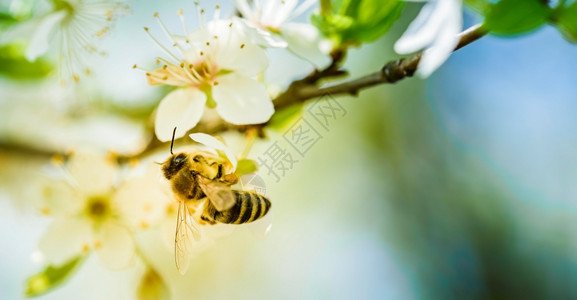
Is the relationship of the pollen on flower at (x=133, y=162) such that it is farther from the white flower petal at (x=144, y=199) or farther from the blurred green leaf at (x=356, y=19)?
the blurred green leaf at (x=356, y=19)

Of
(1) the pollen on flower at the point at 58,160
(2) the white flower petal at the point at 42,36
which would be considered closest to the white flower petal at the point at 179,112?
(2) the white flower petal at the point at 42,36

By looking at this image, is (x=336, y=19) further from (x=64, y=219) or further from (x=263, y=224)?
(x=64, y=219)

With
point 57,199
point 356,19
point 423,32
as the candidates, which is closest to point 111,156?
point 57,199

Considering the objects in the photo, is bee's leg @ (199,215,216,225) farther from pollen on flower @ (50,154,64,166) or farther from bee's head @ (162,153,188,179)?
pollen on flower @ (50,154,64,166)

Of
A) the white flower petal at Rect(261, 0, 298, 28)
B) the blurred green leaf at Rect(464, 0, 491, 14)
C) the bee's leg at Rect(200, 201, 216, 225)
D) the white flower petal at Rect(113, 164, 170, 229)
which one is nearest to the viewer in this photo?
the blurred green leaf at Rect(464, 0, 491, 14)

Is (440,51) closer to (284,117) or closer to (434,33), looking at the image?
(434,33)

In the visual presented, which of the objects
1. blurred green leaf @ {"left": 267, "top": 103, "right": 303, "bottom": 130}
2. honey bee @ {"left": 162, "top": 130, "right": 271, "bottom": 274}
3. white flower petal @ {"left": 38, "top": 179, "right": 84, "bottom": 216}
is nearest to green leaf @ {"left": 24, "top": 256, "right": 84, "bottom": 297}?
white flower petal @ {"left": 38, "top": 179, "right": 84, "bottom": 216}
